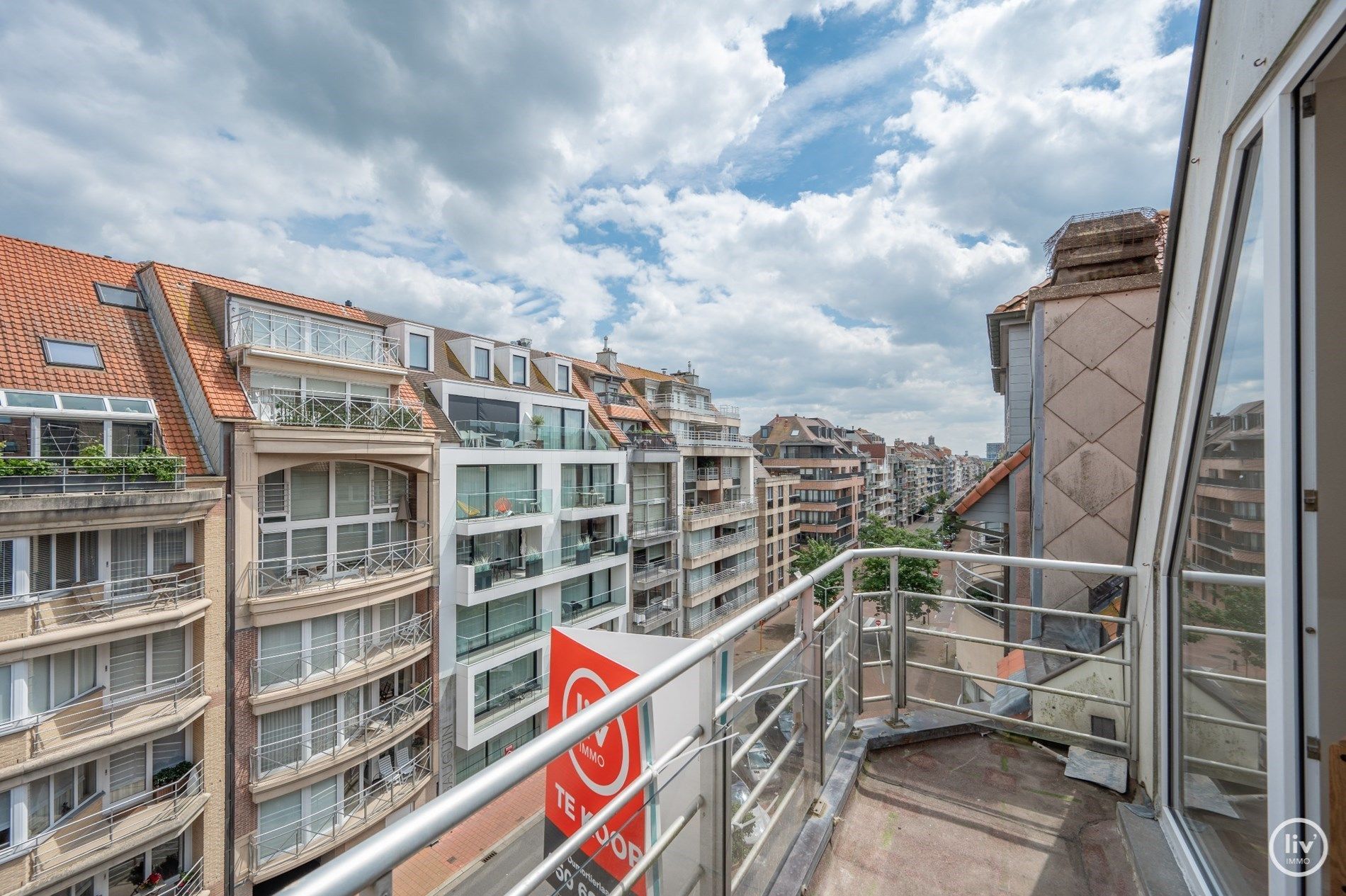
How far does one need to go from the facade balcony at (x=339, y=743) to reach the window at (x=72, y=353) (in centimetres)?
789

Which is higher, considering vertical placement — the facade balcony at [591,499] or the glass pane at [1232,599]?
the glass pane at [1232,599]

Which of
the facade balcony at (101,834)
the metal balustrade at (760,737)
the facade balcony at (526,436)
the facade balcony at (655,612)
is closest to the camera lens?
the metal balustrade at (760,737)

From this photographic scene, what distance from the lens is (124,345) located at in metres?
11.6

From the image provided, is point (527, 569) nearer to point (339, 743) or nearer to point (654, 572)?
point (339, 743)

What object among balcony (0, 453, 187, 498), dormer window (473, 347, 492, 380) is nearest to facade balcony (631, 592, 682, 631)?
dormer window (473, 347, 492, 380)

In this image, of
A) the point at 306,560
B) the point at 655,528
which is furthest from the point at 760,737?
the point at 655,528

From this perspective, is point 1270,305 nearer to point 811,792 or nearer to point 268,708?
point 811,792

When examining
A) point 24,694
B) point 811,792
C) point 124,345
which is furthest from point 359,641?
point 811,792

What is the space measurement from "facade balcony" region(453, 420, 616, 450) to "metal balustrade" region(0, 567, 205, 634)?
686 centimetres

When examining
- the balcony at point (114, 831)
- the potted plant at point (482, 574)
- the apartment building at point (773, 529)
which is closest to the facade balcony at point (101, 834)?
the balcony at point (114, 831)

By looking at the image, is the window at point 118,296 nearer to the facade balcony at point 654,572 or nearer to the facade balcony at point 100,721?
the facade balcony at point 100,721

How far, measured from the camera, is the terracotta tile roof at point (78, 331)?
10219 millimetres

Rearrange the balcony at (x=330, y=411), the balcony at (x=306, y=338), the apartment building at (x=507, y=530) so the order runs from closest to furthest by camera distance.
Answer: the balcony at (x=330, y=411) < the balcony at (x=306, y=338) < the apartment building at (x=507, y=530)

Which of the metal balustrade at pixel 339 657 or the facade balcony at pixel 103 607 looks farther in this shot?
the metal balustrade at pixel 339 657
